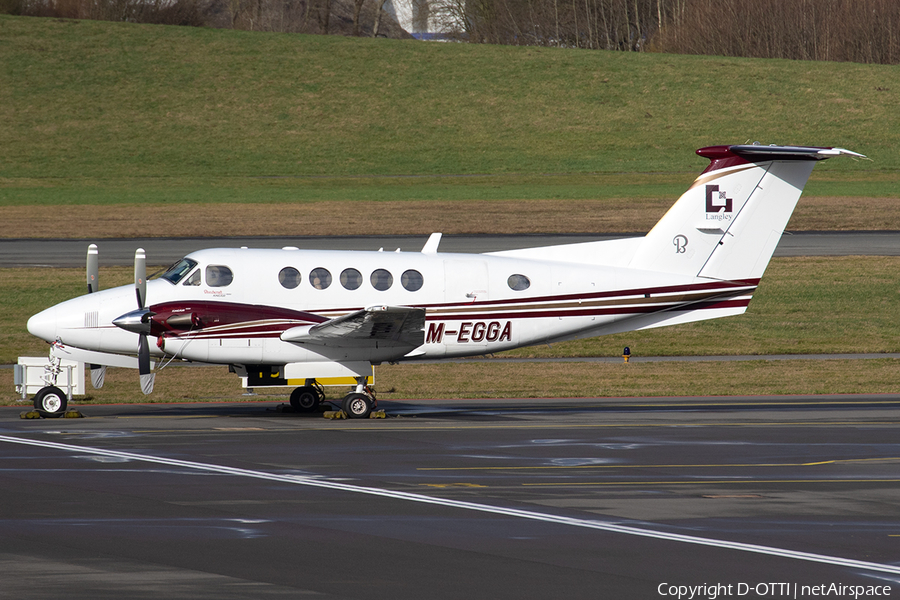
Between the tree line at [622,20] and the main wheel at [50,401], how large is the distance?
72315 millimetres

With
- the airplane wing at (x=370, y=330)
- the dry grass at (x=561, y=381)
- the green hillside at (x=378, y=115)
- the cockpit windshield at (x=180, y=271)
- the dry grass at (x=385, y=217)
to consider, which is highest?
the green hillside at (x=378, y=115)

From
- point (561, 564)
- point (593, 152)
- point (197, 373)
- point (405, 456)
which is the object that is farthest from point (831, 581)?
point (593, 152)

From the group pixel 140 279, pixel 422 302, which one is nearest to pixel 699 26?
pixel 422 302

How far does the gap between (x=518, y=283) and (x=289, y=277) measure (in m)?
4.36

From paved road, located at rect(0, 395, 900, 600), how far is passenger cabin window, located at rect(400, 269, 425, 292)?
254cm

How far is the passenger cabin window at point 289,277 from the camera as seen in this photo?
61.8 ft

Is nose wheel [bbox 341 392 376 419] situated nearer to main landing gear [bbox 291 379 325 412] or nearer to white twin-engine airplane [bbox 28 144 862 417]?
white twin-engine airplane [bbox 28 144 862 417]

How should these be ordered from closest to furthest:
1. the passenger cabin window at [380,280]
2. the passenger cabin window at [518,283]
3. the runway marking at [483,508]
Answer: the runway marking at [483,508]
the passenger cabin window at [380,280]
the passenger cabin window at [518,283]

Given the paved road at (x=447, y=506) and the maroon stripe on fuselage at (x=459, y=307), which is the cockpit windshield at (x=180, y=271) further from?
the paved road at (x=447, y=506)

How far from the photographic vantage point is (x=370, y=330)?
18109 millimetres

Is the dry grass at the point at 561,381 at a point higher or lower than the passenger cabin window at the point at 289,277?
lower

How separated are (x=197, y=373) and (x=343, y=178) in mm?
35466

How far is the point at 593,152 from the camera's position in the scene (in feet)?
210

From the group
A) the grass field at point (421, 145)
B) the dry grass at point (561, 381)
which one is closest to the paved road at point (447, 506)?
the dry grass at point (561, 381)
